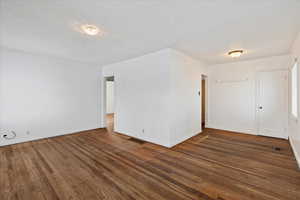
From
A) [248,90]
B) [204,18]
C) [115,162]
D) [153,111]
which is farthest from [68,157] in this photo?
[248,90]

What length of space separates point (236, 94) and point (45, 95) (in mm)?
6757

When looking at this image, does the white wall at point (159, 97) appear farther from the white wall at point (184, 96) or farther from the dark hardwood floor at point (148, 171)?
the dark hardwood floor at point (148, 171)

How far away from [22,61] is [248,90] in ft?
24.3

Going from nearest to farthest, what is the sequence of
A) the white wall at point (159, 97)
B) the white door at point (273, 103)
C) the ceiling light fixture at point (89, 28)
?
the ceiling light fixture at point (89, 28) < the white wall at point (159, 97) < the white door at point (273, 103)

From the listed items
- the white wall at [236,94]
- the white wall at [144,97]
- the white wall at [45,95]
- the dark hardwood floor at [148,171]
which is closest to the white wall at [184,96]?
the white wall at [144,97]

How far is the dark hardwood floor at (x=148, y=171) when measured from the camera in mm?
1770

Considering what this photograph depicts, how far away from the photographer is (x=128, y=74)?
4395 millimetres

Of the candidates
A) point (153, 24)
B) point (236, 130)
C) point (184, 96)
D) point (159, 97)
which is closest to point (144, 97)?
point (159, 97)

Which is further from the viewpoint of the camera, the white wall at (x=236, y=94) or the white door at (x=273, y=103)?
the white wall at (x=236, y=94)

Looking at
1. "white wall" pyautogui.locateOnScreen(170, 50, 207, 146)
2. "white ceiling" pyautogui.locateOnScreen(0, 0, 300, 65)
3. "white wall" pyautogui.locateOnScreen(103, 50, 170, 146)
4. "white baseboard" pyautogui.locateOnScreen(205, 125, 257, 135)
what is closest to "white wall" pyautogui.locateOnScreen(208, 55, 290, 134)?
"white baseboard" pyautogui.locateOnScreen(205, 125, 257, 135)

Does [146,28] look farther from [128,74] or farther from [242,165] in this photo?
[242,165]

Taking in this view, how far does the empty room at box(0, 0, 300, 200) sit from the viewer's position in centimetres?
185

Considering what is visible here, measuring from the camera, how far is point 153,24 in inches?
87.2

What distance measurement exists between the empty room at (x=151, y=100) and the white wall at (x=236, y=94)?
0.04 meters
